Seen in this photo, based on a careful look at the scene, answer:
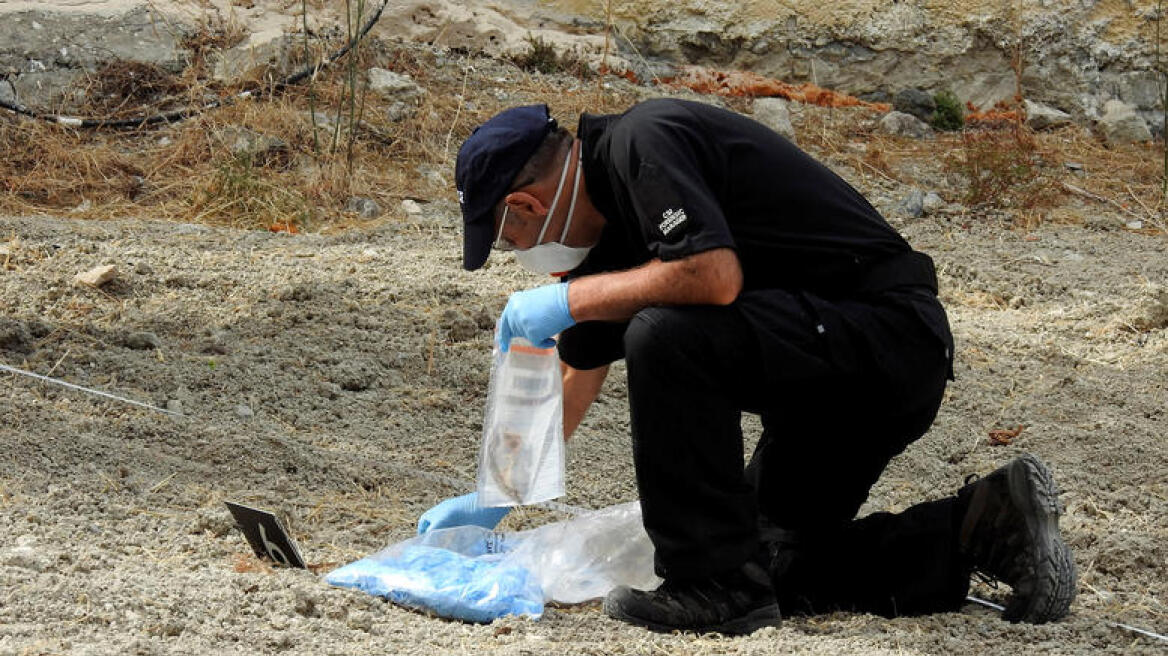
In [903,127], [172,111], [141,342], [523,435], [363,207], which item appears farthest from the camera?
[903,127]

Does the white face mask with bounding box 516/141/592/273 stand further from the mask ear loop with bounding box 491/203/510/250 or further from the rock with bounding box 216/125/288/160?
the rock with bounding box 216/125/288/160

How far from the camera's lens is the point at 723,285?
2154 millimetres

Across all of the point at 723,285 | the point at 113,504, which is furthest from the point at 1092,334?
the point at 113,504

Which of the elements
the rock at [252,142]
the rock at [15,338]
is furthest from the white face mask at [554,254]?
the rock at [252,142]

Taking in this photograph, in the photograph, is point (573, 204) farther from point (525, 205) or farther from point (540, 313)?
point (540, 313)

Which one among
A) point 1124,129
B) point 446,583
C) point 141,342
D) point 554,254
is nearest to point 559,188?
point 554,254

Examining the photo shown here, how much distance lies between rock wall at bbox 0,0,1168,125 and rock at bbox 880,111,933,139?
48 centimetres

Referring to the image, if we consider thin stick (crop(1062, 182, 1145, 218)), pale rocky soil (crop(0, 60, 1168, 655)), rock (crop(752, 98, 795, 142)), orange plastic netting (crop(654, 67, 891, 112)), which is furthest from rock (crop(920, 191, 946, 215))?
orange plastic netting (crop(654, 67, 891, 112))

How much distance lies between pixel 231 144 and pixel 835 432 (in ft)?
12.1

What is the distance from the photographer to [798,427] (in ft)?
8.05

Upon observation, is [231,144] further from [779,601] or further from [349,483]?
[779,601]

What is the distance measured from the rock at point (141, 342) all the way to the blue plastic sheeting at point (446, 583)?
4.74ft

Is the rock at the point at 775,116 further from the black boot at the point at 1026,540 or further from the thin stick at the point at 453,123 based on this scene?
the black boot at the point at 1026,540

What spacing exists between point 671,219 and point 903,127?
4585mm
